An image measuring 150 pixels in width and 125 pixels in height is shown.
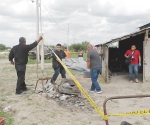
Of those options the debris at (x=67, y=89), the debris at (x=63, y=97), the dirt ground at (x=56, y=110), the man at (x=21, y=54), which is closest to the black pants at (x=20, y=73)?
the man at (x=21, y=54)

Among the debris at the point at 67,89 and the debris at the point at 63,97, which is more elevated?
the debris at the point at 67,89

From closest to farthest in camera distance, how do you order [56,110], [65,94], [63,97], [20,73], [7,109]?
[56,110]
[7,109]
[63,97]
[65,94]
[20,73]

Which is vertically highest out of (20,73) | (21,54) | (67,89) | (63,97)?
(21,54)

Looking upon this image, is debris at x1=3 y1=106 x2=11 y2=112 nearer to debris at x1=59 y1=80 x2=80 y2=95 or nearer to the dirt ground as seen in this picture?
the dirt ground

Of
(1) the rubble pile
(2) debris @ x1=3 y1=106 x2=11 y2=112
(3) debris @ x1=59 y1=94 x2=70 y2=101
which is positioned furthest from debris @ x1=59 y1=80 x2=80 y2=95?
(2) debris @ x1=3 y1=106 x2=11 y2=112

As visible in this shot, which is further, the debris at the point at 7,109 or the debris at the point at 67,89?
the debris at the point at 67,89

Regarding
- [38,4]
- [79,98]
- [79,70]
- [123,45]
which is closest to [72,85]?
[79,98]

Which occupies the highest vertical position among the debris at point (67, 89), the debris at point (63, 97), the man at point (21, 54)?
the man at point (21, 54)

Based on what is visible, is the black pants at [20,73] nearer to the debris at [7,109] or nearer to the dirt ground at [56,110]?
the dirt ground at [56,110]

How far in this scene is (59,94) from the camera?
372 inches

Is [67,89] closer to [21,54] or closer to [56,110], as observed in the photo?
[56,110]

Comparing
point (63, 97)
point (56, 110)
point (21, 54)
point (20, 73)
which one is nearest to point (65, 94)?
point (63, 97)

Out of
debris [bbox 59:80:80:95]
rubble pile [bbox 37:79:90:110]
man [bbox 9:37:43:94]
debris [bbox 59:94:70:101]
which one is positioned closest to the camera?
rubble pile [bbox 37:79:90:110]

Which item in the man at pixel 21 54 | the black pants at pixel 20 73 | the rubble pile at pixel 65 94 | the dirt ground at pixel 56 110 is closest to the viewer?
the dirt ground at pixel 56 110
